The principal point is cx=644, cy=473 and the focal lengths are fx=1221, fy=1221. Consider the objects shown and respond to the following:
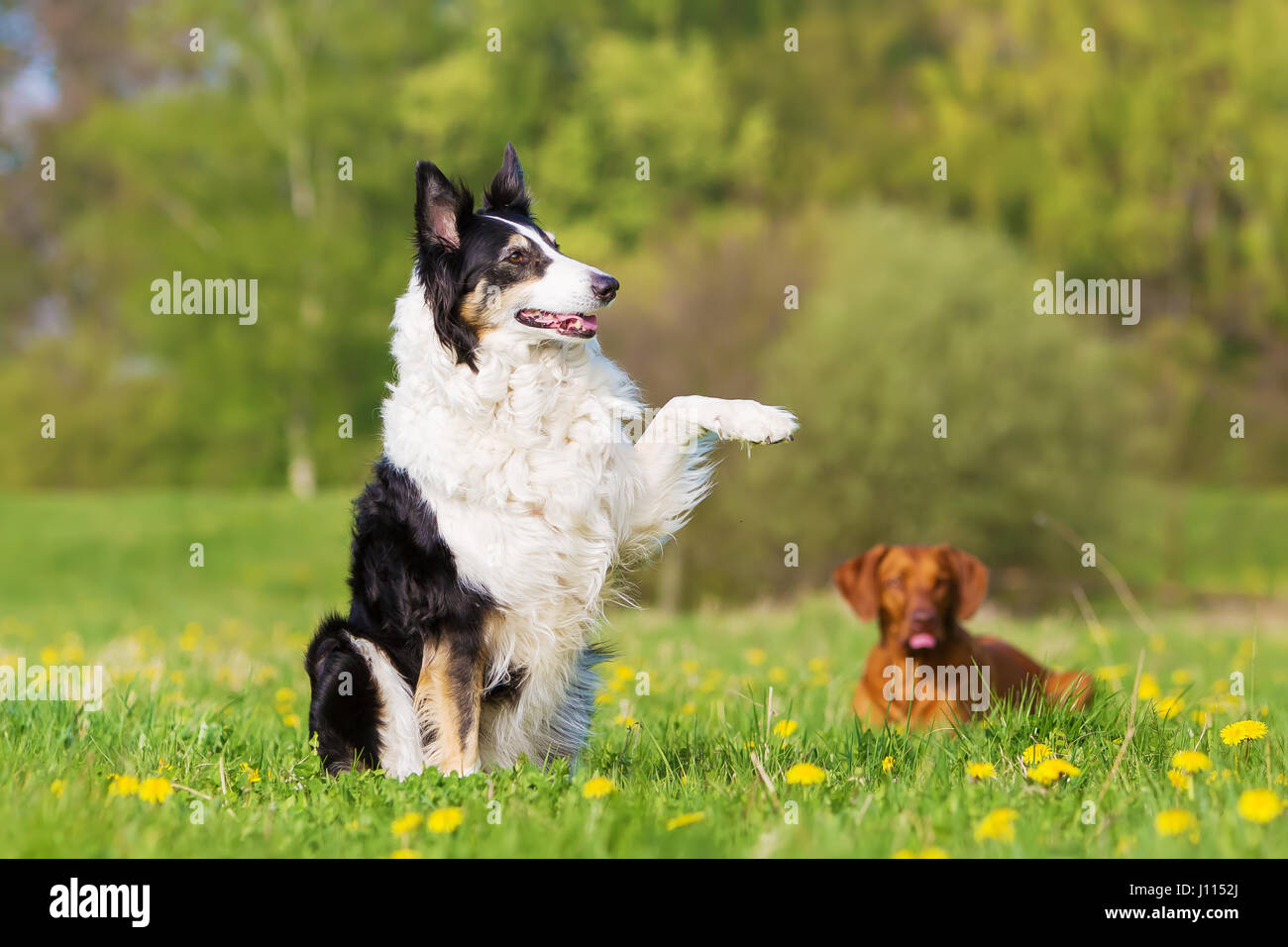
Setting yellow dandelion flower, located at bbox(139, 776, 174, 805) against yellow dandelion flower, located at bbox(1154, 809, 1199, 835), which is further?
Answer: yellow dandelion flower, located at bbox(139, 776, 174, 805)

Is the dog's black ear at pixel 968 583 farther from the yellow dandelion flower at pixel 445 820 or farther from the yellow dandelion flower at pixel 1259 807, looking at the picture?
the yellow dandelion flower at pixel 445 820

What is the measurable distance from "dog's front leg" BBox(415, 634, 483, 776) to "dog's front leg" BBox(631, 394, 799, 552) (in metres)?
0.71

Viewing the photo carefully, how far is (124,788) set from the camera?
11.2 feet

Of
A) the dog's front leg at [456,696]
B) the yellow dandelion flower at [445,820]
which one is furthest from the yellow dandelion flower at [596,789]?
the dog's front leg at [456,696]

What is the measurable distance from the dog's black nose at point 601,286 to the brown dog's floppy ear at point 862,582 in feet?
7.14

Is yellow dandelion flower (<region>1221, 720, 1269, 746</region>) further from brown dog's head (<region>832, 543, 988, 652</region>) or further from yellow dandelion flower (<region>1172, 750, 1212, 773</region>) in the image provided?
brown dog's head (<region>832, 543, 988, 652</region>)

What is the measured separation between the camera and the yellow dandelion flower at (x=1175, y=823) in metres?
2.89

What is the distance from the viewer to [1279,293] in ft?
83.4

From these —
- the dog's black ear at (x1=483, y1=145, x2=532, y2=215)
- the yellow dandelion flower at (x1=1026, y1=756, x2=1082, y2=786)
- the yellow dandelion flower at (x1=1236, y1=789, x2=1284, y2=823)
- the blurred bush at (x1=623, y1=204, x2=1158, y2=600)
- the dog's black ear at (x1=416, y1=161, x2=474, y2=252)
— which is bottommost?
the yellow dandelion flower at (x1=1236, y1=789, x2=1284, y2=823)

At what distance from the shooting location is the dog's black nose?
154 inches

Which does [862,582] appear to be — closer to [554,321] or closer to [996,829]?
[554,321]

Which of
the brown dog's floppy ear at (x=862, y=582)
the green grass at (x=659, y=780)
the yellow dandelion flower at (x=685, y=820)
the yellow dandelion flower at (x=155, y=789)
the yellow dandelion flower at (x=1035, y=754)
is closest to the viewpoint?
the green grass at (x=659, y=780)

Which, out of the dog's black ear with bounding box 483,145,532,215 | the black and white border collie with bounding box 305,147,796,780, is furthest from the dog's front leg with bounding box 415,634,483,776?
the dog's black ear with bounding box 483,145,532,215
